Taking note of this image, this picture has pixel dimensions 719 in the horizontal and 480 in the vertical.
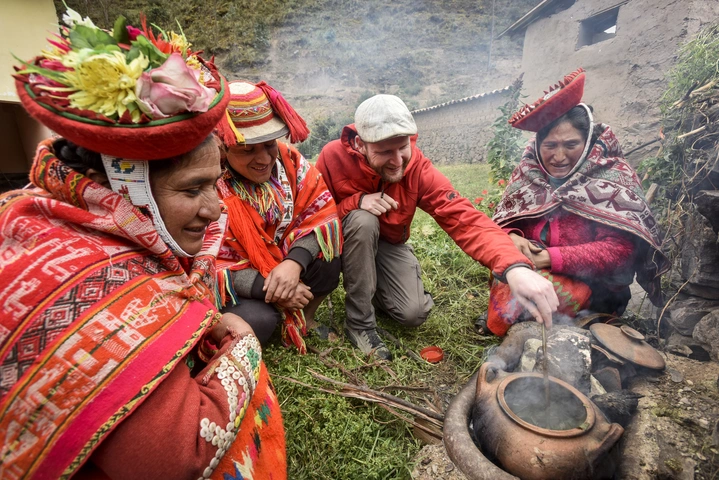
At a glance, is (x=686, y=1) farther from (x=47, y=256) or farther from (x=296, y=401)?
(x=47, y=256)

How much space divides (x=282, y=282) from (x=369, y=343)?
91 centimetres

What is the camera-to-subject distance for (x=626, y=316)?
3227 mm

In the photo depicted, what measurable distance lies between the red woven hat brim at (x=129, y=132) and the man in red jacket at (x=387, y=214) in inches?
61.0

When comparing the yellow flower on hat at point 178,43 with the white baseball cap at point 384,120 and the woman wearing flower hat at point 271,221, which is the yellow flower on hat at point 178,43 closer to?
the woman wearing flower hat at point 271,221

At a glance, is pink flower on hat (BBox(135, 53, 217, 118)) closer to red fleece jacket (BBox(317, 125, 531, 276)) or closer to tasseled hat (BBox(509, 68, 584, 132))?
red fleece jacket (BBox(317, 125, 531, 276))

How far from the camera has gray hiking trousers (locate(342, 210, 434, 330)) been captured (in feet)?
9.46

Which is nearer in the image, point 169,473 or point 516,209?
point 169,473

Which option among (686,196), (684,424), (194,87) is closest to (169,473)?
(194,87)

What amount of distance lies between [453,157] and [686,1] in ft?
31.7

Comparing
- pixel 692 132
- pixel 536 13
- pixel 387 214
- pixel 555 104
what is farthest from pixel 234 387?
pixel 536 13

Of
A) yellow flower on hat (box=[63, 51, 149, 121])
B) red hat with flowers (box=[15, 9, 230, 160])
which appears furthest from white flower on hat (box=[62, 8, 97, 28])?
yellow flower on hat (box=[63, 51, 149, 121])

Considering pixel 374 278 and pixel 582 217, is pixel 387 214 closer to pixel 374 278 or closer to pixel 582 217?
pixel 374 278

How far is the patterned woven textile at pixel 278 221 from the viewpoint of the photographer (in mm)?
A: 2531

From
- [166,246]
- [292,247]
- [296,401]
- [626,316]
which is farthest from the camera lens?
[626,316]
